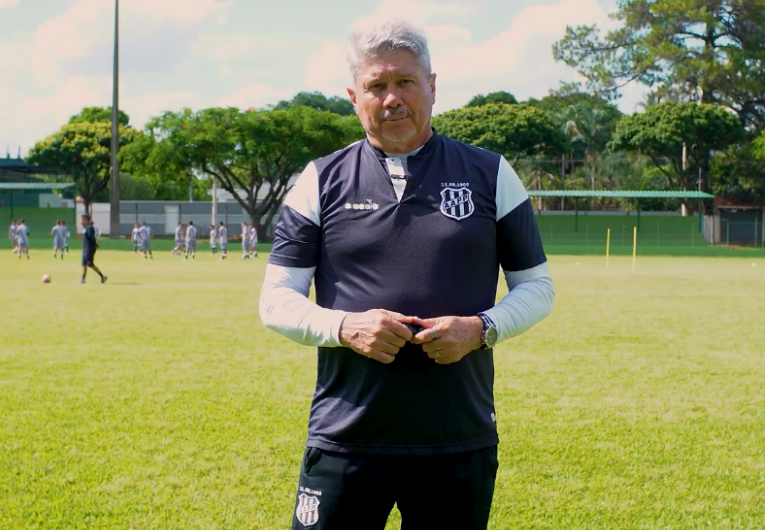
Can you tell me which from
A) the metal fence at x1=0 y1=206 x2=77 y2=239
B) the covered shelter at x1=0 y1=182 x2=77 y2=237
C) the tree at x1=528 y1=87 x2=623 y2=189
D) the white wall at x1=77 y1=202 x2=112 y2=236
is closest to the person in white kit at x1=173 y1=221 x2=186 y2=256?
the covered shelter at x1=0 y1=182 x2=77 y2=237

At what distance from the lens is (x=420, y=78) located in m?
2.80

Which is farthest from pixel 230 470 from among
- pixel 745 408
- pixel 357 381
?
pixel 745 408

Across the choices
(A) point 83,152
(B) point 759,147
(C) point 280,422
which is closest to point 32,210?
(A) point 83,152

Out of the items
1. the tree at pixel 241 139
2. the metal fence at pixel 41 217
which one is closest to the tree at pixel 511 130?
the tree at pixel 241 139

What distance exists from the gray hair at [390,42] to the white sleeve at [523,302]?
722 mm

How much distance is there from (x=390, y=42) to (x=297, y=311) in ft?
2.82

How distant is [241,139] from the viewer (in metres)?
50.8

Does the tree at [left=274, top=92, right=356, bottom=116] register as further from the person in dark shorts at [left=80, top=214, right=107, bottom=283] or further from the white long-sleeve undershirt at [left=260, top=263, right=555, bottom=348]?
the white long-sleeve undershirt at [left=260, top=263, right=555, bottom=348]

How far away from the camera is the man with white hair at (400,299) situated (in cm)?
273

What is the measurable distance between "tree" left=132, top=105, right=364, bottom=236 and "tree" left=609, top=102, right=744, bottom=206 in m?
16.7

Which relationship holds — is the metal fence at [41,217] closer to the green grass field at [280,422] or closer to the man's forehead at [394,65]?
the green grass field at [280,422]

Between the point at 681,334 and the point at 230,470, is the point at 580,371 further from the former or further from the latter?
the point at 230,470

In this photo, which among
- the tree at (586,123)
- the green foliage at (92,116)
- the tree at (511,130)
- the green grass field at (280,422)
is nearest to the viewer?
the green grass field at (280,422)

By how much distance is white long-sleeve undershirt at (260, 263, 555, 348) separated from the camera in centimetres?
275
